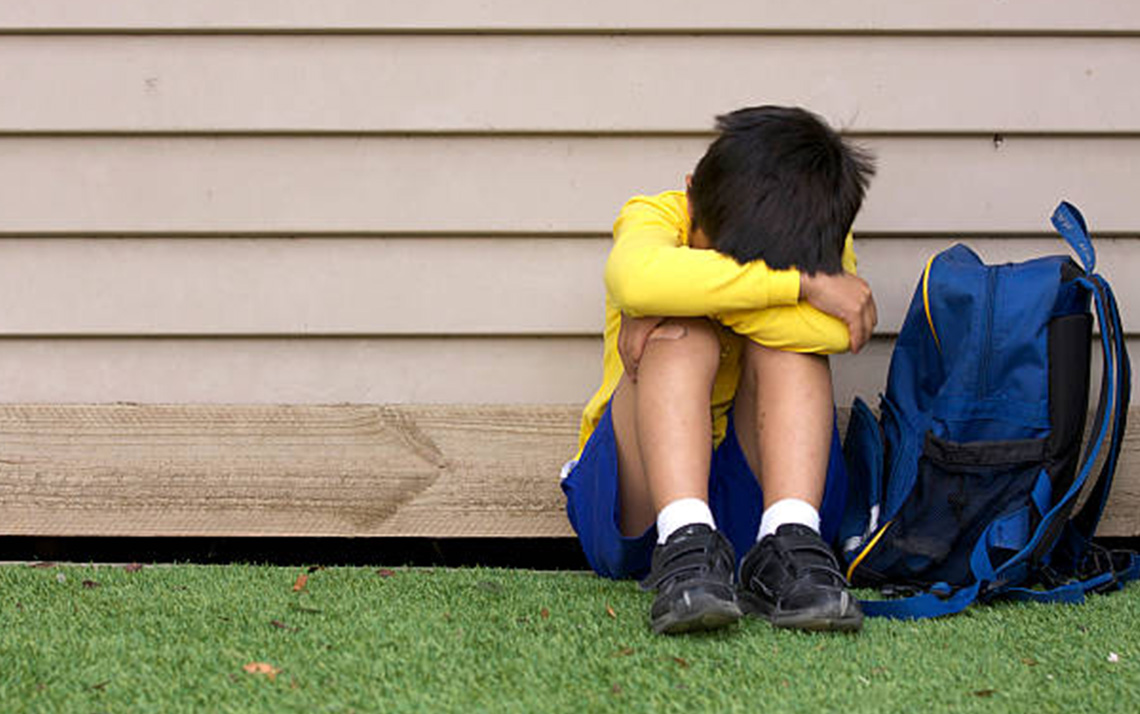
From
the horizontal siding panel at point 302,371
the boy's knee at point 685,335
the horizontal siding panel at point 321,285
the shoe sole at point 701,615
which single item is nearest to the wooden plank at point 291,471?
the horizontal siding panel at point 302,371

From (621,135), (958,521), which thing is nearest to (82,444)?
(621,135)

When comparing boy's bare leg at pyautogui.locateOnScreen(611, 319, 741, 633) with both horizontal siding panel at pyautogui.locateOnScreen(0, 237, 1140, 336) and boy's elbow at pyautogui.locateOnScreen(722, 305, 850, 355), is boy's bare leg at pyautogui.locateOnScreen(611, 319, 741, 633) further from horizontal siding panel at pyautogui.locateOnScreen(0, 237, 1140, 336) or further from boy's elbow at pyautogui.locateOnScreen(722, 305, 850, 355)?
horizontal siding panel at pyautogui.locateOnScreen(0, 237, 1140, 336)

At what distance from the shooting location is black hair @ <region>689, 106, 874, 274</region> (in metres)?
2.27

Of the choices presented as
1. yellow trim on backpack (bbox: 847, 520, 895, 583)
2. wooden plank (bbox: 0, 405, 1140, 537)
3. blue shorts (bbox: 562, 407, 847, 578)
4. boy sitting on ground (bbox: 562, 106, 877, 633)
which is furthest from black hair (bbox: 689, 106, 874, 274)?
wooden plank (bbox: 0, 405, 1140, 537)

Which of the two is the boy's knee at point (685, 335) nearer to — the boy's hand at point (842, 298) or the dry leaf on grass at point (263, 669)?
the boy's hand at point (842, 298)

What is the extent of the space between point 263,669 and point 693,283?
93cm

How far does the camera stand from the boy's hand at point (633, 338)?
2.31 meters

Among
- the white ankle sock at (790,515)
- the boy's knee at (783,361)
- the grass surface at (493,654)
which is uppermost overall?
the boy's knee at (783,361)

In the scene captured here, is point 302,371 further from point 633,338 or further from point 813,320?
point 813,320
